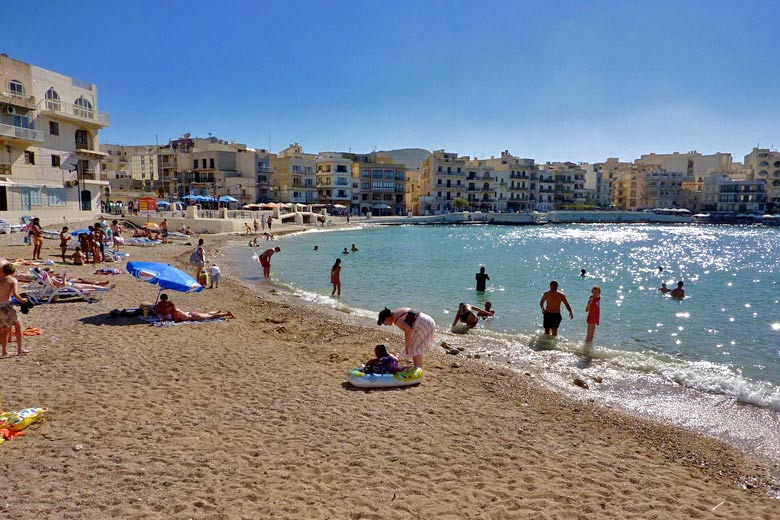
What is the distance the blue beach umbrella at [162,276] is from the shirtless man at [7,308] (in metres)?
2.73

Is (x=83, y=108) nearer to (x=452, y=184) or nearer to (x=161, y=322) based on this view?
(x=161, y=322)

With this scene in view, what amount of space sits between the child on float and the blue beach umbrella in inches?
212

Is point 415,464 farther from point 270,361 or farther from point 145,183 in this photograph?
point 145,183

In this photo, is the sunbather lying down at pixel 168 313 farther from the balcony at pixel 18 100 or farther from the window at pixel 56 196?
the window at pixel 56 196

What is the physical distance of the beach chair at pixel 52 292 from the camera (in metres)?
13.2

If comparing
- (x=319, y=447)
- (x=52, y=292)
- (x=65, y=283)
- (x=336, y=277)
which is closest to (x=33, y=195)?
(x=65, y=283)

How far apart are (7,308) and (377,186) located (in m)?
83.5

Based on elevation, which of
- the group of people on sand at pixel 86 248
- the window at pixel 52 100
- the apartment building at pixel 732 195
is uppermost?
the window at pixel 52 100

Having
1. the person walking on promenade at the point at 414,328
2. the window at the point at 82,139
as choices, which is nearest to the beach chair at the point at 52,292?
the person walking on promenade at the point at 414,328

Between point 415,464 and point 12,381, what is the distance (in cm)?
609

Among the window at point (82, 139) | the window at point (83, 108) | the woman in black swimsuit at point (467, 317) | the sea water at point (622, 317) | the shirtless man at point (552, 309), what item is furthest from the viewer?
the window at point (82, 139)

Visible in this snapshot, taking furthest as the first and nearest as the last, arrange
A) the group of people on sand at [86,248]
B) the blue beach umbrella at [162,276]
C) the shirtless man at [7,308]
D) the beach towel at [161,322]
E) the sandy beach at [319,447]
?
the group of people on sand at [86,248] → the beach towel at [161,322] → the blue beach umbrella at [162,276] → the shirtless man at [7,308] → the sandy beach at [319,447]

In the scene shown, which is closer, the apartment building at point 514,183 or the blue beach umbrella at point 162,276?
the blue beach umbrella at point 162,276

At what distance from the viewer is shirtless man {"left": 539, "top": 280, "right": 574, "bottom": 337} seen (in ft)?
41.4
